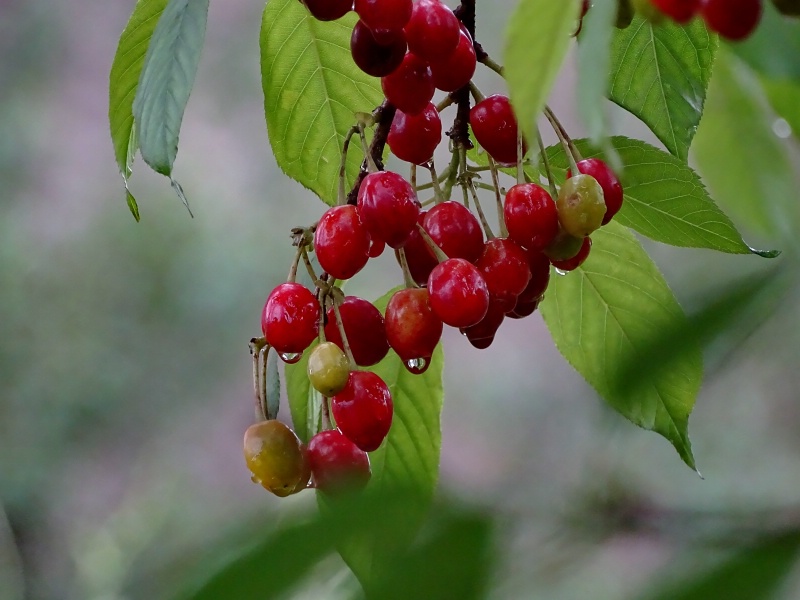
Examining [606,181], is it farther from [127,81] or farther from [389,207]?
[127,81]

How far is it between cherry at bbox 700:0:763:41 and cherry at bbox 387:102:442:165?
0.85 feet

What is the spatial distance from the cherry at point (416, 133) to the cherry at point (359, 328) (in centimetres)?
9

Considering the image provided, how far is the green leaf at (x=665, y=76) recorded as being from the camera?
0.49 metres

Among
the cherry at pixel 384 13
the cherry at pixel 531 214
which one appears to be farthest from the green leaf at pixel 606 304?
the cherry at pixel 384 13

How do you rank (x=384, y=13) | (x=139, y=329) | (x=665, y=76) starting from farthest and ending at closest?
(x=139, y=329) < (x=665, y=76) < (x=384, y=13)

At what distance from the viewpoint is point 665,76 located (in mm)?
497

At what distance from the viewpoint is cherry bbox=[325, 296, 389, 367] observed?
0.45 metres

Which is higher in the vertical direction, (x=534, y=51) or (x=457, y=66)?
(x=457, y=66)

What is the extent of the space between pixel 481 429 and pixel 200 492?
786mm

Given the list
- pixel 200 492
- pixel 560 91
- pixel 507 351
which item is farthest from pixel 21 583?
pixel 560 91

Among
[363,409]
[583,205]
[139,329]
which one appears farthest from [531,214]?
[139,329]

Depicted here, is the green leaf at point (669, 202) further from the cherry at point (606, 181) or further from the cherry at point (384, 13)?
the cherry at point (384, 13)

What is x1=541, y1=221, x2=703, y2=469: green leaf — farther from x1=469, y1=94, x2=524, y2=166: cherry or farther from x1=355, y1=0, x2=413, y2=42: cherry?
x1=355, y1=0, x2=413, y2=42: cherry

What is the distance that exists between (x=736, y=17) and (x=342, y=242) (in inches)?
9.5
